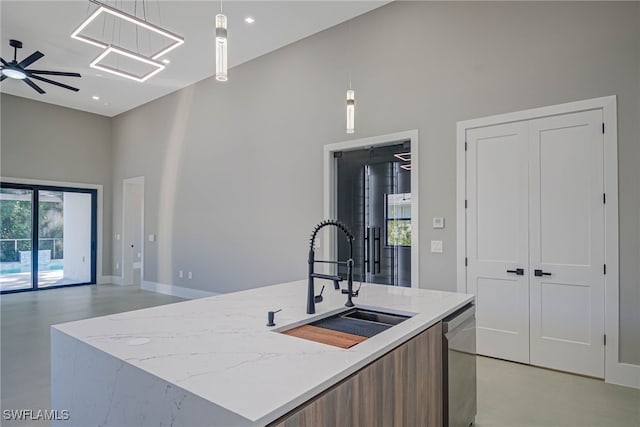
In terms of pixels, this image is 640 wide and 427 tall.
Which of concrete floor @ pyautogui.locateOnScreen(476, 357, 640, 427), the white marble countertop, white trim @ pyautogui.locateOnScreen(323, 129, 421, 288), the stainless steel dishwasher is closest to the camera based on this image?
the white marble countertop

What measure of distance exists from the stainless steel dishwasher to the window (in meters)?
1.91

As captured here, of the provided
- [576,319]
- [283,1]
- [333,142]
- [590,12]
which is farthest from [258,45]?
[576,319]

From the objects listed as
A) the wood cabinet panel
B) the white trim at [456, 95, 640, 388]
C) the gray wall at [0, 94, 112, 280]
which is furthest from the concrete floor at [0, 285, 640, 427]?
the gray wall at [0, 94, 112, 280]

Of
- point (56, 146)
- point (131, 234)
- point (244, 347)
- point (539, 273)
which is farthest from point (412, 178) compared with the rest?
point (56, 146)

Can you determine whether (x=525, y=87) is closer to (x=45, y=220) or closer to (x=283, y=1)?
(x=283, y=1)

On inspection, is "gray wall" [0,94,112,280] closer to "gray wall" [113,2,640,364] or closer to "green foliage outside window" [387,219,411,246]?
"gray wall" [113,2,640,364]

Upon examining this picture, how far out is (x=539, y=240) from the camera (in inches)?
132

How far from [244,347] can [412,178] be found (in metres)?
3.17

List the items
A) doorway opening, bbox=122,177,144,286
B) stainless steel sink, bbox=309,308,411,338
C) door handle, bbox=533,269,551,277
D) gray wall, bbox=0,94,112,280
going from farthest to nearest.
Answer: doorway opening, bbox=122,177,144,286, gray wall, bbox=0,94,112,280, door handle, bbox=533,269,551,277, stainless steel sink, bbox=309,308,411,338

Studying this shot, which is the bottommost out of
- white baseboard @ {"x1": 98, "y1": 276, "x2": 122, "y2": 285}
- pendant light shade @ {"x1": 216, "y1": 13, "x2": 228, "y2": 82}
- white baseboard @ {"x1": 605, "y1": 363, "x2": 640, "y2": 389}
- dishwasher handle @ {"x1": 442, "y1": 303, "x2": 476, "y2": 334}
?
white baseboard @ {"x1": 98, "y1": 276, "x2": 122, "y2": 285}

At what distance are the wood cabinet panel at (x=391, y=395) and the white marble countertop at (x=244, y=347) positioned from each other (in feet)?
0.13

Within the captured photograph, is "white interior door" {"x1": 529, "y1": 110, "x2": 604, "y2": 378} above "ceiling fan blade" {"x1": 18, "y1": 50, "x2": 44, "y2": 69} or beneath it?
beneath

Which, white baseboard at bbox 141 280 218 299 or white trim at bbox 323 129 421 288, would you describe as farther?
white baseboard at bbox 141 280 218 299

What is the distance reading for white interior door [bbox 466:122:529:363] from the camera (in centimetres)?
344
